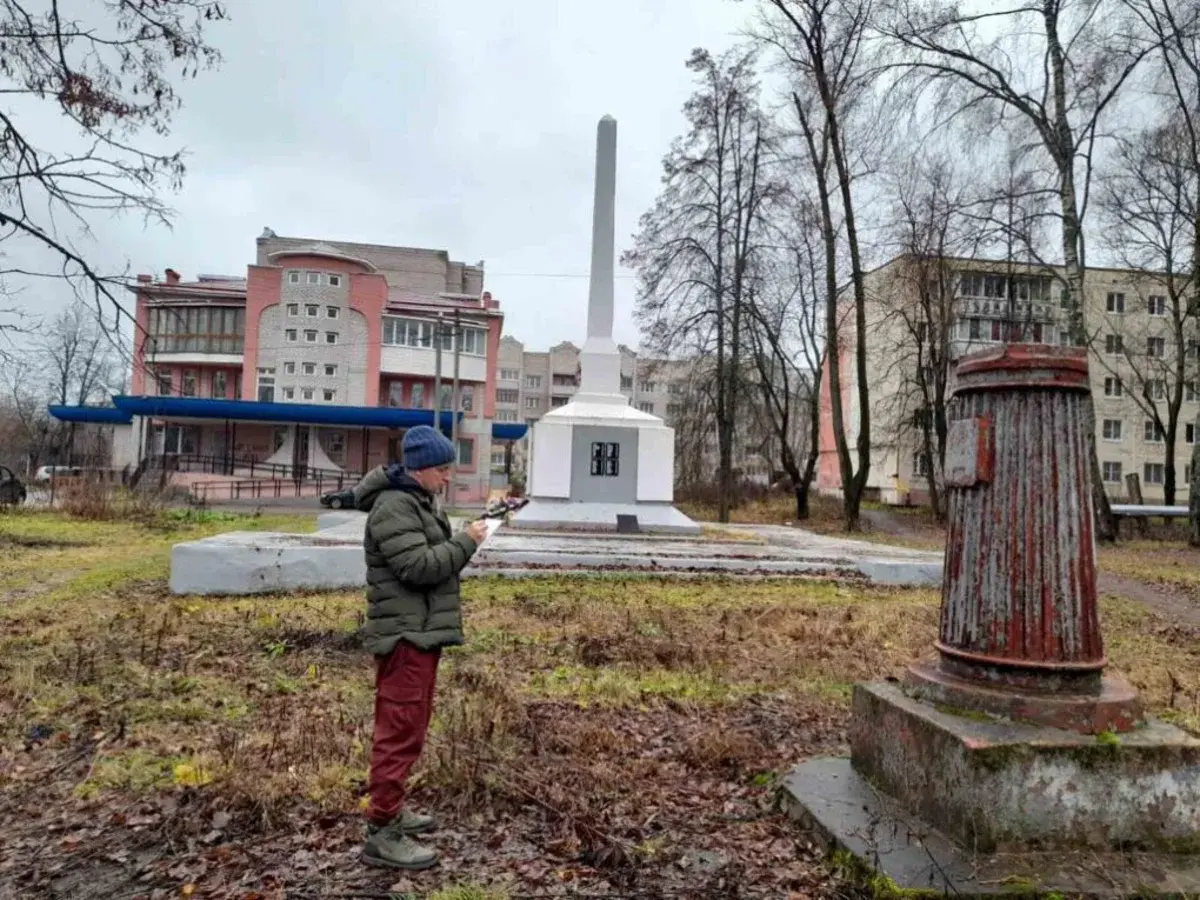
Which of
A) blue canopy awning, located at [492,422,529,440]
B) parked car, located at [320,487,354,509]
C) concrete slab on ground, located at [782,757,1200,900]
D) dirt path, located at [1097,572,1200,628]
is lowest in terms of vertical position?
dirt path, located at [1097,572,1200,628]

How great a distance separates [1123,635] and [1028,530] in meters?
6.32

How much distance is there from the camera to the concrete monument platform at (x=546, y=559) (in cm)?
967

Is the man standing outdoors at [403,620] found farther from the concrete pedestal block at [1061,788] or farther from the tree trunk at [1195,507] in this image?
the tree trunk at [1195,507]

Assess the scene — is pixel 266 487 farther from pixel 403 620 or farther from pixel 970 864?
pixel 970 864

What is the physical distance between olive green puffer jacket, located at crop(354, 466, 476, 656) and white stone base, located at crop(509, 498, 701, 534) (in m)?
13.5

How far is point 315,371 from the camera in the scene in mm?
44250

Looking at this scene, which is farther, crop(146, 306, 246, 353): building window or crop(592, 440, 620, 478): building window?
crop(146, 306, 246, 353): building window

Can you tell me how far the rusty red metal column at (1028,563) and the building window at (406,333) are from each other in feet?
144

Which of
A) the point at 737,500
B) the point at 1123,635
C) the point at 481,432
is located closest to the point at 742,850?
the point at 1123,635

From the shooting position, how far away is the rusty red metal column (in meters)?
3.11

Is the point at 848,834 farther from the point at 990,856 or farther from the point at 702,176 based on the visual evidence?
the point at 702,176

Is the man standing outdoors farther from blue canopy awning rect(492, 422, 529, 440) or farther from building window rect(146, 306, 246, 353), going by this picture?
building window rect(146, 306, 246, 353)

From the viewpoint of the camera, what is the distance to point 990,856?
9.30ft

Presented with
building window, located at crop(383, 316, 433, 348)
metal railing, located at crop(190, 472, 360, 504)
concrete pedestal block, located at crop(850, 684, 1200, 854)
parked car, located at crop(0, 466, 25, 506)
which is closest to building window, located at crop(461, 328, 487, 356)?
building window, located at crop(383, 316, 433, 348)
